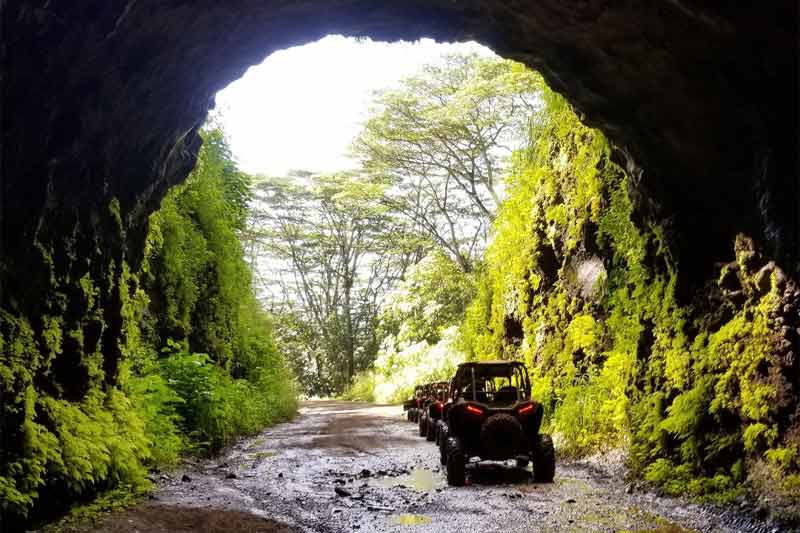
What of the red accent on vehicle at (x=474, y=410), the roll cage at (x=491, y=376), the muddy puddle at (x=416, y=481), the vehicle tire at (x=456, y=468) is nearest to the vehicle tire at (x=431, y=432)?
the roll cage at (x=491, y=376)

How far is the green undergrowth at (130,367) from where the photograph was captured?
616cm

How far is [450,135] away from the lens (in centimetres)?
2661

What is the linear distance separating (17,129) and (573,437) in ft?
31.6

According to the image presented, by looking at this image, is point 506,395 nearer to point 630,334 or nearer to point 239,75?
point 630,334

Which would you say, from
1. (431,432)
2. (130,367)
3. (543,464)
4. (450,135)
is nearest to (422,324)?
(450,135)

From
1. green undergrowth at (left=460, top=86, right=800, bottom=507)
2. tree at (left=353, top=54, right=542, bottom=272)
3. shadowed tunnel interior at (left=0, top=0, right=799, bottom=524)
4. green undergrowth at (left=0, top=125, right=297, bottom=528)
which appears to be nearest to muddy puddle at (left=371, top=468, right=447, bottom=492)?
green undergrowth at (left=460, top=86, right=800, bottom=507)

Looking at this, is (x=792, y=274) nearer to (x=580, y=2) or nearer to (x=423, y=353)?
(x=580, y=2)

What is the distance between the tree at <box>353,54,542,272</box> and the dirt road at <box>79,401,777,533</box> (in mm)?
15380

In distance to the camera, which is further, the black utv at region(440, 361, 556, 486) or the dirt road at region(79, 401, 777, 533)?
the black utv at region(440, 361, 556, 486)

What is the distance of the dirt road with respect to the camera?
6.41 metres

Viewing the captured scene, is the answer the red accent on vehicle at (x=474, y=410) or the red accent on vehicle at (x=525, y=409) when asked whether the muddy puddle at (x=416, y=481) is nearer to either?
the red accent on vehicle at (x=474, y=410)

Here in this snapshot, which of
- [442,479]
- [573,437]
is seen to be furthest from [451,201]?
[442,479]

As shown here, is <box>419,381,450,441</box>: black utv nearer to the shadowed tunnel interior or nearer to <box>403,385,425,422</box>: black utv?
<box>403,385,425,422</box>: black utv

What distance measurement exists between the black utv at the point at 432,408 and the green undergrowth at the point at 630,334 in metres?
2.00
